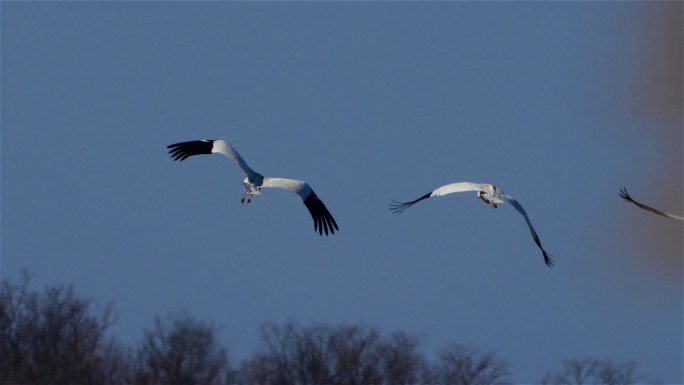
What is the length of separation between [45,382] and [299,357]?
28.9ft

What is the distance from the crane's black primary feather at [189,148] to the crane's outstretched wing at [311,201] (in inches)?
76.7

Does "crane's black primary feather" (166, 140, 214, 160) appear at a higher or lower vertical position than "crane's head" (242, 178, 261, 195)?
higher

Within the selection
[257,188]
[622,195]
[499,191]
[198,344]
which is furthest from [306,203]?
[198,344]

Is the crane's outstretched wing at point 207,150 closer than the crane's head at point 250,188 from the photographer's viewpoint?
No

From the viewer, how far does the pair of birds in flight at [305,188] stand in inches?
1331

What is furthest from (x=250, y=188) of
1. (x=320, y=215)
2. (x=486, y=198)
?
(x=486, y=198)

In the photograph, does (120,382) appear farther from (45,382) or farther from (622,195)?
(622,195)

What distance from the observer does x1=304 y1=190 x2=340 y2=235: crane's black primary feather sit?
1337 inches

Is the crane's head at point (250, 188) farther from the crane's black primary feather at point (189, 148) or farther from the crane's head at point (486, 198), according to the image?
the crane's head at point (486, 198)

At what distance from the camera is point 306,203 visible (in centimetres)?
3488

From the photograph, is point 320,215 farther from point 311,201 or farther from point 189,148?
point 189,148

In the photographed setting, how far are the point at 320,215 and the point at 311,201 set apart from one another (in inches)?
25.9

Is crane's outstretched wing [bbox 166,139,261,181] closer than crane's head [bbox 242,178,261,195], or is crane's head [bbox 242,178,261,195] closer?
crane's head [bbox 242,178,261,195]

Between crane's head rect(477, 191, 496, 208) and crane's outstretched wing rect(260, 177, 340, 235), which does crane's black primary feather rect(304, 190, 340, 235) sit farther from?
crane's head rect(477, 191, 496, 208)
